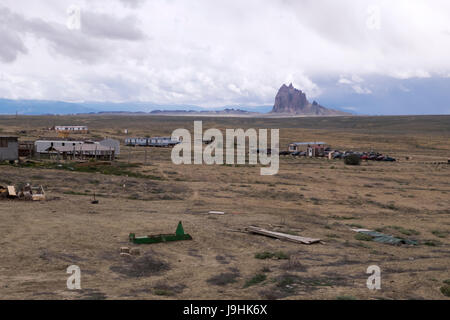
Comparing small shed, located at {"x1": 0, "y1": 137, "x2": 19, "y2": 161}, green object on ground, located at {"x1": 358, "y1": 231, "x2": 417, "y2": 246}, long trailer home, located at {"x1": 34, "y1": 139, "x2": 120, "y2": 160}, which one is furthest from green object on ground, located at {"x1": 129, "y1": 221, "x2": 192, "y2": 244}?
long trailer home, located at {"x1": 34, "y1": 139, "x2": 120, "y2": 160}

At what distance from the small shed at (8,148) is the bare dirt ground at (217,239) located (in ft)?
18.3

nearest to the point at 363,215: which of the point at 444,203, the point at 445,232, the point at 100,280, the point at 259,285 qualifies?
the point at 445,232

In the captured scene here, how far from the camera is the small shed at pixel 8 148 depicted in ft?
122

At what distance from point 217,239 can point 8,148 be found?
2904 cm

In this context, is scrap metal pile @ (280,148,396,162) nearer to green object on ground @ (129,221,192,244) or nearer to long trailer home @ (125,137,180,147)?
long trailer home @ (125,137,180,147)

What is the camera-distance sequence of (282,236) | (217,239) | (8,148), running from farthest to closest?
(8,148) < (282,236) < (217,239)

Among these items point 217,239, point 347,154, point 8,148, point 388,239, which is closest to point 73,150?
point 8,148

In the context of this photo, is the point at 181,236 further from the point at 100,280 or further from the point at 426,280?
the point at 426,280

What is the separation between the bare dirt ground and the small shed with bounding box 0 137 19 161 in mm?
5567

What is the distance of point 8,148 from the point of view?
3744 cm

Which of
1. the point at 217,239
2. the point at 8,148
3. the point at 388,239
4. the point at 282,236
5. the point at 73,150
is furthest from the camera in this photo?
the point at 73,150

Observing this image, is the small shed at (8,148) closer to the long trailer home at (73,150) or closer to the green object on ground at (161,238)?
the long trailer home at (73,150)

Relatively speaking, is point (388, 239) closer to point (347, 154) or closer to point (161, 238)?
point (161, 238)

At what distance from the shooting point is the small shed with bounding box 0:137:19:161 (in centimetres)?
3725
